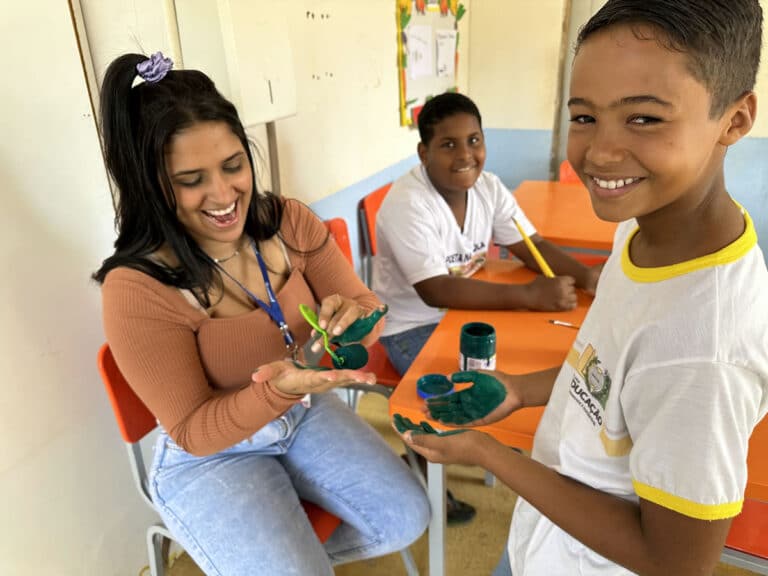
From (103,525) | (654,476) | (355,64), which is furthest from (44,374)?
(355,64)

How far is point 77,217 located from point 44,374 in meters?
0.35

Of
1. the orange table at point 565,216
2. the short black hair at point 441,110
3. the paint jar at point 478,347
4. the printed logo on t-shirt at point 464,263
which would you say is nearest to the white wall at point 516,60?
the orange table at point 565,216

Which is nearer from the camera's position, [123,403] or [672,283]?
[672,283]

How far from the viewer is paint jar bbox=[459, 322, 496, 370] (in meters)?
1.06

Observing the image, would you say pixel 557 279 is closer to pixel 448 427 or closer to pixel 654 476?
pixel 448 427

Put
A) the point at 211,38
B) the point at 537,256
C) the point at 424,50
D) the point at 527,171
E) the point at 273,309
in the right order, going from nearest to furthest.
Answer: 1. the point at 273,309
2. the point at 211,38
3. the point at 537,256
4. the point at 424,50
5. the point at 527,171

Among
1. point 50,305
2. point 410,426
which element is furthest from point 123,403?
point 410,426

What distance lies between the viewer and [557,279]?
1358 millimetres

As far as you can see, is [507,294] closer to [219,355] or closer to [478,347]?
[478,347]

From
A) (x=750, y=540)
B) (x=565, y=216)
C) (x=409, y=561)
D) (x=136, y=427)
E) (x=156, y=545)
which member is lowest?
(x=409, y=561)

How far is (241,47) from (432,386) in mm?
970

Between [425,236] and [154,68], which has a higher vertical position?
[154,68]

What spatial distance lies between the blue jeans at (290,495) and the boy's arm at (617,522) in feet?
1.37

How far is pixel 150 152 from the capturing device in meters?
1.02
